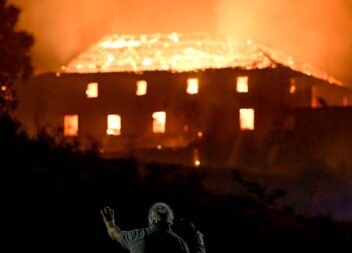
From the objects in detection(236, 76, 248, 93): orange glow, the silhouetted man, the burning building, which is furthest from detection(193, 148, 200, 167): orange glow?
the silhouetted man

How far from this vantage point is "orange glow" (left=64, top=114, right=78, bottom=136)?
3744cm

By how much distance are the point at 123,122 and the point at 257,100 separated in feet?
18.8

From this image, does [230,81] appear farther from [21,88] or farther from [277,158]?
[21,88]

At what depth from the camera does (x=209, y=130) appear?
1380 inches

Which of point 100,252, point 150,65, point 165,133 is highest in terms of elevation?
point 150,65

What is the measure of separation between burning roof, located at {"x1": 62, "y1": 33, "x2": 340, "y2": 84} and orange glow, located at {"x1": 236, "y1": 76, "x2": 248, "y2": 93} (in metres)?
0.47

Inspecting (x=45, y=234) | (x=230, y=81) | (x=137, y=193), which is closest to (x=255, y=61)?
(x=230, y=81)

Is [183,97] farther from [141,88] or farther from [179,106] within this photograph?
[141,88]

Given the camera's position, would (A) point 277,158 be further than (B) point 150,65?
No

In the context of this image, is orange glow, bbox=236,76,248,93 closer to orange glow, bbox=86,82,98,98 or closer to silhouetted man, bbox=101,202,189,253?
orange glow, bbox=86,82,98,98

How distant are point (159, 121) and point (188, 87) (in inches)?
72.3

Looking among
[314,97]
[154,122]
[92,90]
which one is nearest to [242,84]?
[314,97]

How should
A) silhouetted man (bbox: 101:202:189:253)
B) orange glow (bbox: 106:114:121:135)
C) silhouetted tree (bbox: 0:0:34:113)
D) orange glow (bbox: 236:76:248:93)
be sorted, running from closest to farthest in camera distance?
1. silhouetted man (bbox: 101:202:189:253)
2. silhouetted tree (bbox: 0:0:34:113)
3. orange glow (bbox: 236:76:248:93)
4. orange glow (bbox: 106:114:121:135)

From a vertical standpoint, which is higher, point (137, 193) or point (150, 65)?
point (150, 65)
